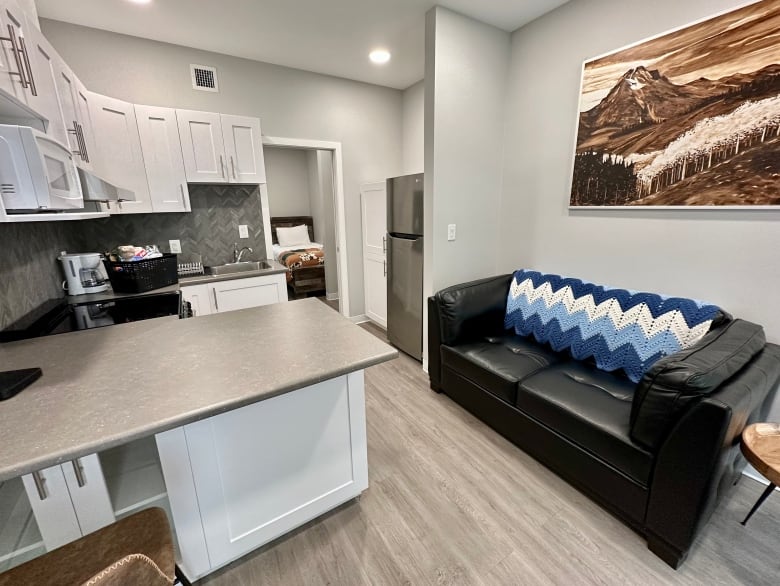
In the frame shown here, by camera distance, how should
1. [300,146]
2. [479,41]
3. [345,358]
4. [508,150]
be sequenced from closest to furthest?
[345,358] → [479,41] → [508,150] → [300,146]

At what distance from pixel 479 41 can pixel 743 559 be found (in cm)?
330

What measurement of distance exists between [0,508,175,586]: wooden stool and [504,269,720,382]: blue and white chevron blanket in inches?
87.1

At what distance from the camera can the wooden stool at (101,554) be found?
0.82 metres

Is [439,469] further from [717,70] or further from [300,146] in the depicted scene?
[300,146]

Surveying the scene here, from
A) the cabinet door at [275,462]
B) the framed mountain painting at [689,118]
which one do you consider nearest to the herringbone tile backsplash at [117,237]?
the cabinet door at [275,462]

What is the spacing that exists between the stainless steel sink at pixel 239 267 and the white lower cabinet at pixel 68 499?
2.27m

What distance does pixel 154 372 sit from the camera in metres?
1.13

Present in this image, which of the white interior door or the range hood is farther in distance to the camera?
the white interior door

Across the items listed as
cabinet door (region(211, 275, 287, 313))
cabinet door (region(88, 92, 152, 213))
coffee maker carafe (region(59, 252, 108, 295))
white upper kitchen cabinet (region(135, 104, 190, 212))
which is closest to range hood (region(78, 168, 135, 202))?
cabinet door (region(88, 92, 152, 213))

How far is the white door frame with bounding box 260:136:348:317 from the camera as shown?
3316mm

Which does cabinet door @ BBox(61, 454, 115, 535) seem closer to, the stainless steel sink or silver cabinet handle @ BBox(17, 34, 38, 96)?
silver cabinet handle @ BBox(17, 34, 38, 96)

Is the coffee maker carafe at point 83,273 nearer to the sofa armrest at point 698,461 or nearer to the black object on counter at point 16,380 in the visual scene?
the black object on counter at point 16,380

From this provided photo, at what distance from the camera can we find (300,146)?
3.44 metres

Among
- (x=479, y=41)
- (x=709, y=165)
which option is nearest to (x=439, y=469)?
(x=709, y=165)
